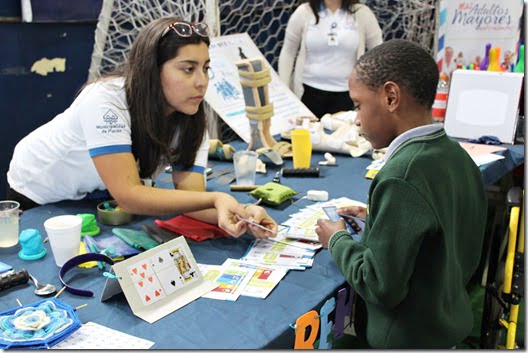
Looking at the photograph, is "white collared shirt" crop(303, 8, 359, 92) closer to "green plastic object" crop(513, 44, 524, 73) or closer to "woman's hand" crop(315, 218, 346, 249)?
"green plastic object" crop(513, 44, 524, 73)

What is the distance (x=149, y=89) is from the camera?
1464mm

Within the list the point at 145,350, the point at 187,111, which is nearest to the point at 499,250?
the point at 187,111

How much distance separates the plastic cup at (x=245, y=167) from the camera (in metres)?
1.86

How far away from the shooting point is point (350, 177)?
199 centimetres

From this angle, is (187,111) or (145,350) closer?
(145,350)

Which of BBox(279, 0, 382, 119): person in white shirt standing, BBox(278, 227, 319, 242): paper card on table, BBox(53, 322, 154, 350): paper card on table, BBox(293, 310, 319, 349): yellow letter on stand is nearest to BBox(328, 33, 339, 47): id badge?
BBox(279, 0, 382, 119): person in white shirt standing

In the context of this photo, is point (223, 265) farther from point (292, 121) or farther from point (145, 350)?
point (292, 121)

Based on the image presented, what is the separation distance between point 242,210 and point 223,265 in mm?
205

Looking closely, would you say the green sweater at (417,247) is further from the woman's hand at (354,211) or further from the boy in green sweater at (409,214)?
the woman's hand at (354,211)

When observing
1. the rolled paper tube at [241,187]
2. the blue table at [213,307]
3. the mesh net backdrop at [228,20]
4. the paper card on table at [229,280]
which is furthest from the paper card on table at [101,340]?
the mesh net backdrop at [228,20]

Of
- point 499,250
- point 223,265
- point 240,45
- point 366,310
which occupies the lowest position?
point 499,250

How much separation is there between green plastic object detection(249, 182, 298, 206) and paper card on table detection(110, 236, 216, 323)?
1.67 ft

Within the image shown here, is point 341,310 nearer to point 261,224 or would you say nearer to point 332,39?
point 261,224

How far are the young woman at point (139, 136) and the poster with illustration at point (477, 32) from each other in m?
1.88
